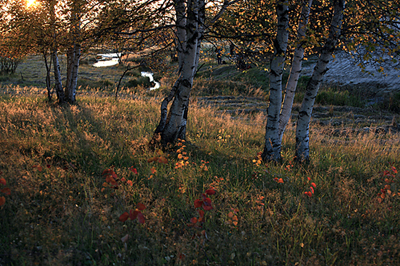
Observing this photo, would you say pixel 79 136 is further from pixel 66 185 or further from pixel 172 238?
pixel 172 238

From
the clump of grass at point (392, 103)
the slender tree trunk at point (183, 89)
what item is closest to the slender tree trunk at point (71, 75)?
the slender tree trunk at point (183, 89)

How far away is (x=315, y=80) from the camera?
5160mm

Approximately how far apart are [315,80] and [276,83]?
856mm

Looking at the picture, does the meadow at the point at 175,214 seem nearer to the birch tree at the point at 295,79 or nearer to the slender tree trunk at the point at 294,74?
the birch tree at the point at 295,79

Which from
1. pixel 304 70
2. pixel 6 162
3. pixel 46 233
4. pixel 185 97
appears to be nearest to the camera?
pixel 46 233

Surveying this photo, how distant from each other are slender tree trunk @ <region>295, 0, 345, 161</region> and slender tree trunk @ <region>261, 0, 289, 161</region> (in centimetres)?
57

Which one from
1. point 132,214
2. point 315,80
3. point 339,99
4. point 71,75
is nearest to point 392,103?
point 339,99

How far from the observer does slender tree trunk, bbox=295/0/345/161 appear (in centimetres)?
492

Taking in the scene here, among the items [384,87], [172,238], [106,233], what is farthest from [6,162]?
[384,87]

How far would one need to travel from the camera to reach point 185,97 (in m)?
5.52

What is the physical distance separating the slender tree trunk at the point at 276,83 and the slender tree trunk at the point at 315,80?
0.57 meters

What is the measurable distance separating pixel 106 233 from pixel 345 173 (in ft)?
14.6

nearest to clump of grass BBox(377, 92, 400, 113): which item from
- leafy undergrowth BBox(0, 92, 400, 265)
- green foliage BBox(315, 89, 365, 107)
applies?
green foliage BBox(315, 89, 365, 107)

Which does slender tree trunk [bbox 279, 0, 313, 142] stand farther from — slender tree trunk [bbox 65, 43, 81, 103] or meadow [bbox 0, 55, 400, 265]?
slender tree trunk [bbox 65, 43, 81, 103]
